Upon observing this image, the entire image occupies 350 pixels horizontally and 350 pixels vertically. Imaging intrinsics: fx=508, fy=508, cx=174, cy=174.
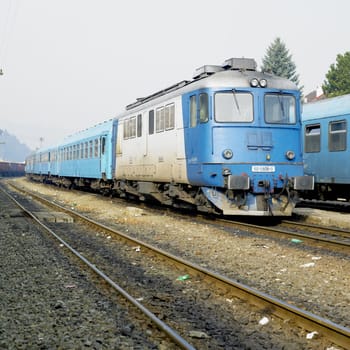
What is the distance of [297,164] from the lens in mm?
11766

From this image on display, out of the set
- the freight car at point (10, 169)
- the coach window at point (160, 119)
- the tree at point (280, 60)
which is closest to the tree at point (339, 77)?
the tree at point (280, 60)

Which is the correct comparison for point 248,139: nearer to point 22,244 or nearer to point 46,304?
point 22,244

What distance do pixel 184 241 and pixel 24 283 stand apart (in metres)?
4.01

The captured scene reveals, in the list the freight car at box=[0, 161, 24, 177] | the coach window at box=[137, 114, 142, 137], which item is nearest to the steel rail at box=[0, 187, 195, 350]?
the coach window at box=[137, 114, 142, 137]

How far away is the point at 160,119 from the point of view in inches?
549

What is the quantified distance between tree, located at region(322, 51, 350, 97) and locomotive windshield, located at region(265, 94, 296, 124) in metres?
42.9

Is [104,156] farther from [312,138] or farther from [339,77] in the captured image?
[339,77]

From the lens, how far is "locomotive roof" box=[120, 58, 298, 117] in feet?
38.1

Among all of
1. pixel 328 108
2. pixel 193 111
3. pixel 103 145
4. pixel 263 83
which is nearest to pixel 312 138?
pixel 328 108

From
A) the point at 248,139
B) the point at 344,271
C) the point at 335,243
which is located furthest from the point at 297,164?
the point at 344,271

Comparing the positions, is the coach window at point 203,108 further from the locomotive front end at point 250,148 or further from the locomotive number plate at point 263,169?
the locomotive number plate at point 263,169

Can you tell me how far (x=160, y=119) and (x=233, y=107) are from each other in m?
2.92

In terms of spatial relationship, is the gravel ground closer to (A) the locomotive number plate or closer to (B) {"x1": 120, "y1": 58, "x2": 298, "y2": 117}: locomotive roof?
(A) the locomotive number plate

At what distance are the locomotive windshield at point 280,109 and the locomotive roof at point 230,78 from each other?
0.78 ft
